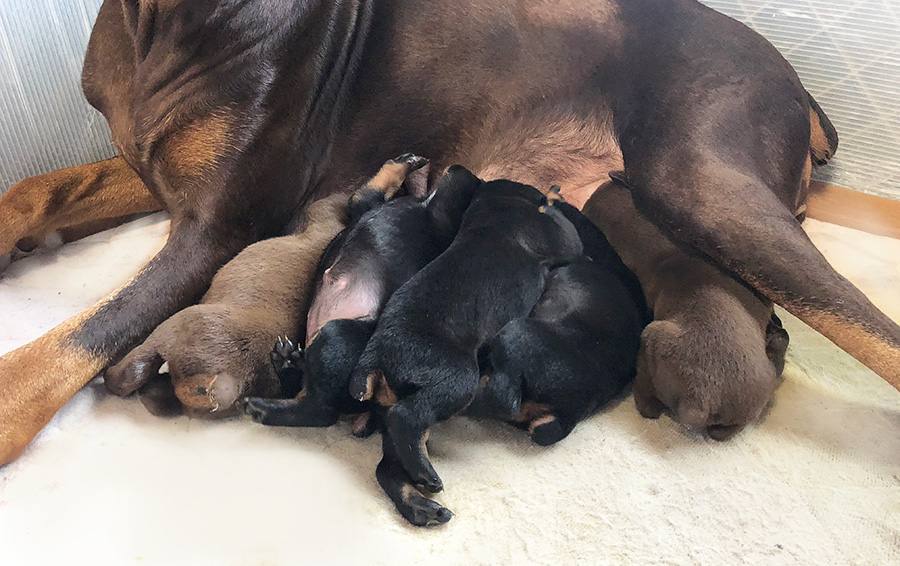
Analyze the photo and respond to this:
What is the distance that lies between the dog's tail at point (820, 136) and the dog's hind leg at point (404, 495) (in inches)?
60.2

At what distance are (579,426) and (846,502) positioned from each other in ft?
1.79

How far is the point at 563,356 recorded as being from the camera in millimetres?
1473

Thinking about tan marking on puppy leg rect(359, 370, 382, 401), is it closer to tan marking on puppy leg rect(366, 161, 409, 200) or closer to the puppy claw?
the puppy claw

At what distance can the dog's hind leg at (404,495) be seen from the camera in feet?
4.25

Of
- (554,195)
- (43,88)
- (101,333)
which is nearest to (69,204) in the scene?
(43,88)

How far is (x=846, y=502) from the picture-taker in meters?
1.40

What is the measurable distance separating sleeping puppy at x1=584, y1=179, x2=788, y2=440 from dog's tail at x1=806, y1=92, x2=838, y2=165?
62cm

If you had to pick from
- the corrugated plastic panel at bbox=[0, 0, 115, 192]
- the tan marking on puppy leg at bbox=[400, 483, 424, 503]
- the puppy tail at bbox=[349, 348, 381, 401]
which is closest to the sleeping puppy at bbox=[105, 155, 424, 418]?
the puppy tail at bbox=[349, 348, 381, 401]

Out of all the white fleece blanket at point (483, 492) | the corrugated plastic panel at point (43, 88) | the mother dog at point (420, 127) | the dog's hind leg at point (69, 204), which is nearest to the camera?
the white fleece blanket at point (483, 492)

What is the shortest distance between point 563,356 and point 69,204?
5.38 feet

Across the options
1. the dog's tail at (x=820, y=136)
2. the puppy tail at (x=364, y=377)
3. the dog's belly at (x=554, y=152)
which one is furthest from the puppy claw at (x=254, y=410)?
the dog's tail at (x=820, y=136)

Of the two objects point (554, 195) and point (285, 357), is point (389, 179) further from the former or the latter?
point (285, 357)

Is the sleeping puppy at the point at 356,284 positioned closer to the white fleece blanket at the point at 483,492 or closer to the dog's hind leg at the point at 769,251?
the white fleece blanket at the point at 483,492

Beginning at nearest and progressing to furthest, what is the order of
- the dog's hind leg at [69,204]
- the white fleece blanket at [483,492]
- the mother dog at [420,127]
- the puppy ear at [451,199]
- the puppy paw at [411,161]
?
the white fleece blanket at [483,492] → the mother dog at [420,127] → the puppy ear at [451,199] → the puppy paw at [411,161] → the dog's hind leg at [69,204]
